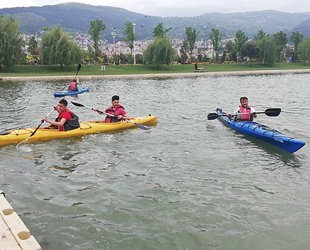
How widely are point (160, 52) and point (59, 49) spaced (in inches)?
601

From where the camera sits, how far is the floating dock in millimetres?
3666

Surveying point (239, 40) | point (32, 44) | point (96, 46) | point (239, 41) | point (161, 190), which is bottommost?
point (161, 190)

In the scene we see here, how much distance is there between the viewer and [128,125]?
1166cm

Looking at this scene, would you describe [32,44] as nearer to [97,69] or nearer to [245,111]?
[97,69]

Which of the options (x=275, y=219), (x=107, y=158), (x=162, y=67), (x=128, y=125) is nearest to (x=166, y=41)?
(x=162, y=67)

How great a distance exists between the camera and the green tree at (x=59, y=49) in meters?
41.2

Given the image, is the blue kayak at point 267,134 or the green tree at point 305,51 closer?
the blue kayak at point 267,134

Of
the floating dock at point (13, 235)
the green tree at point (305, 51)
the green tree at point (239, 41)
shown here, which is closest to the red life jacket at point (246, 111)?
the floating dock at point (13, 235)

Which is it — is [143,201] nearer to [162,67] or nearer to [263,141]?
[263,141]

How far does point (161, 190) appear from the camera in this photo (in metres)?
6.63

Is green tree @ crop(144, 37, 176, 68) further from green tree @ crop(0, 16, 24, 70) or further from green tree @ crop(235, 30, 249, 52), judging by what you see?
green tree @ crop(235, 30, 249, 52)

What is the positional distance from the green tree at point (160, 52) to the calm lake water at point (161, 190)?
1527 inches

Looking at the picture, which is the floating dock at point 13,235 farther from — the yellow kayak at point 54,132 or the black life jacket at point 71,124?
the black life jacket at point 71,124

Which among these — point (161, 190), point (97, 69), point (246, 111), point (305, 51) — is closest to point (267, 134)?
point (246, 111)
